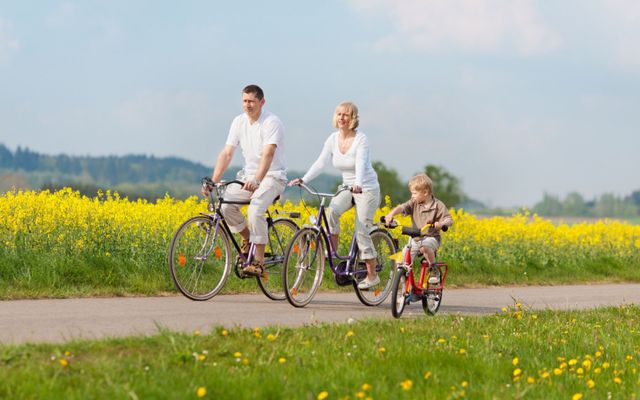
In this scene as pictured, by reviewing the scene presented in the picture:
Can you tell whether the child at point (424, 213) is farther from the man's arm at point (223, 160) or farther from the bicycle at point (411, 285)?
the man's arm at point (223, 160)

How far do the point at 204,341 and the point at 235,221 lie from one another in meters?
4.02

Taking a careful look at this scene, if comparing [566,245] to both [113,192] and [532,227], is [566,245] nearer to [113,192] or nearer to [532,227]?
[532,227]

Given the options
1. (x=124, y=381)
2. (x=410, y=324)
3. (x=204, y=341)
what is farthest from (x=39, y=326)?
(x=410, y=324)

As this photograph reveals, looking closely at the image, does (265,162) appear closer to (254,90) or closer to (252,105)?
(252,105)

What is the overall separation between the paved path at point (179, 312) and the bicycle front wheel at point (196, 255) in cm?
19

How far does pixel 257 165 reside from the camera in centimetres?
1020

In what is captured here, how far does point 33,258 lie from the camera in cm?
1143

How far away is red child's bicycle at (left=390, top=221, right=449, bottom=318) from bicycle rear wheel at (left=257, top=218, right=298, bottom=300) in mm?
1531

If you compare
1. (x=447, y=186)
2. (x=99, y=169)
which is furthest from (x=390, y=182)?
(x=99, y=169)

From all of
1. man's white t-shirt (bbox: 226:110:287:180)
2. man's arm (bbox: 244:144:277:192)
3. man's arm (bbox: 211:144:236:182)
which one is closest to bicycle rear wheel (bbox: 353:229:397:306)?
man's white t-shirt (bbox: 226:110:287:180)

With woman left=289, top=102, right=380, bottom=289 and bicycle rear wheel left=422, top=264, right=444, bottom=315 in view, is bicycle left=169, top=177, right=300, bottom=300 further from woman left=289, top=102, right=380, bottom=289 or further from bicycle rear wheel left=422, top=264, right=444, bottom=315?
bicycle rear wheel left=422, top=264, right=444, bottom=315

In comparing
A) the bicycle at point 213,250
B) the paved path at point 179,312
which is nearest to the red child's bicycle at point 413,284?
the paved path at point 179,312

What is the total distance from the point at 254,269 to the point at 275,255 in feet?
1.76

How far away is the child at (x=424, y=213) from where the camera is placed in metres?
9.48
